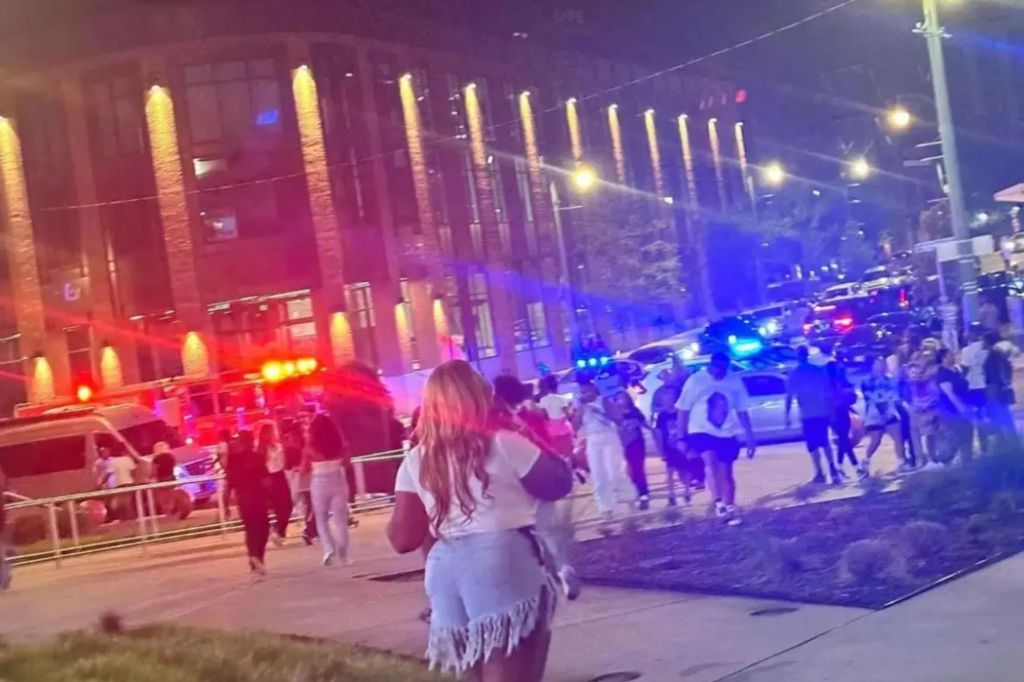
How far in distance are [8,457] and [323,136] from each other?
15973 mm

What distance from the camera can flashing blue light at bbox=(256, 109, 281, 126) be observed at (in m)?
40.0

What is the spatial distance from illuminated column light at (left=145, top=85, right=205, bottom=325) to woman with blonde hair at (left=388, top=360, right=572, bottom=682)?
3529 cm

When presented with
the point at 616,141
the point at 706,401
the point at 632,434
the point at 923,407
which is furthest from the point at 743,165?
the point at 706,401

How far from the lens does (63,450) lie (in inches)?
1053

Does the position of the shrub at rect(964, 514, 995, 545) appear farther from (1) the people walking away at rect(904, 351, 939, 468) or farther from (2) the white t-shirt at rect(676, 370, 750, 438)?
(1) the people walking away at rect(904, 351, 939, 468)

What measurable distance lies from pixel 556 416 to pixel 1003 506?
17.3ft

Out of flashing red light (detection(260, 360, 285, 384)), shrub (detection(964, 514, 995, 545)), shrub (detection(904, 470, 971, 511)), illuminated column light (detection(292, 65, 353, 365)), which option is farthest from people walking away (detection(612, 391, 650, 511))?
illuminated column light (detection(292, 65, 353, 365))

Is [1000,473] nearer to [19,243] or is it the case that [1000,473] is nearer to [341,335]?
[341,335]

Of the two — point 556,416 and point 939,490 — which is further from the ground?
point 556,416

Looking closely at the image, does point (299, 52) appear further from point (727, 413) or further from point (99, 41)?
point (727, 413)

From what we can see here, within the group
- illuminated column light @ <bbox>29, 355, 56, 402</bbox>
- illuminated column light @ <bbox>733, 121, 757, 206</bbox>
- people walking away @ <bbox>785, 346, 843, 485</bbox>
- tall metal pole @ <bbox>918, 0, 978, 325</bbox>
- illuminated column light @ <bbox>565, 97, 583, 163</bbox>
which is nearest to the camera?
people walking away @ <bbox>785, 346, 843, 485</bbox>

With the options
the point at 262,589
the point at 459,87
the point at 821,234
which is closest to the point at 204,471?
the point at 262,589

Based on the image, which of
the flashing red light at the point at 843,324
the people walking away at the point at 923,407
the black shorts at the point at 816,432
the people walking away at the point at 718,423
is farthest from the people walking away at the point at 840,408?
the flashing red light at the point at 843,324

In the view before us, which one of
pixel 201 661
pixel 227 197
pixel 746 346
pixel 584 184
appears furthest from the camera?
pixel 584 184
